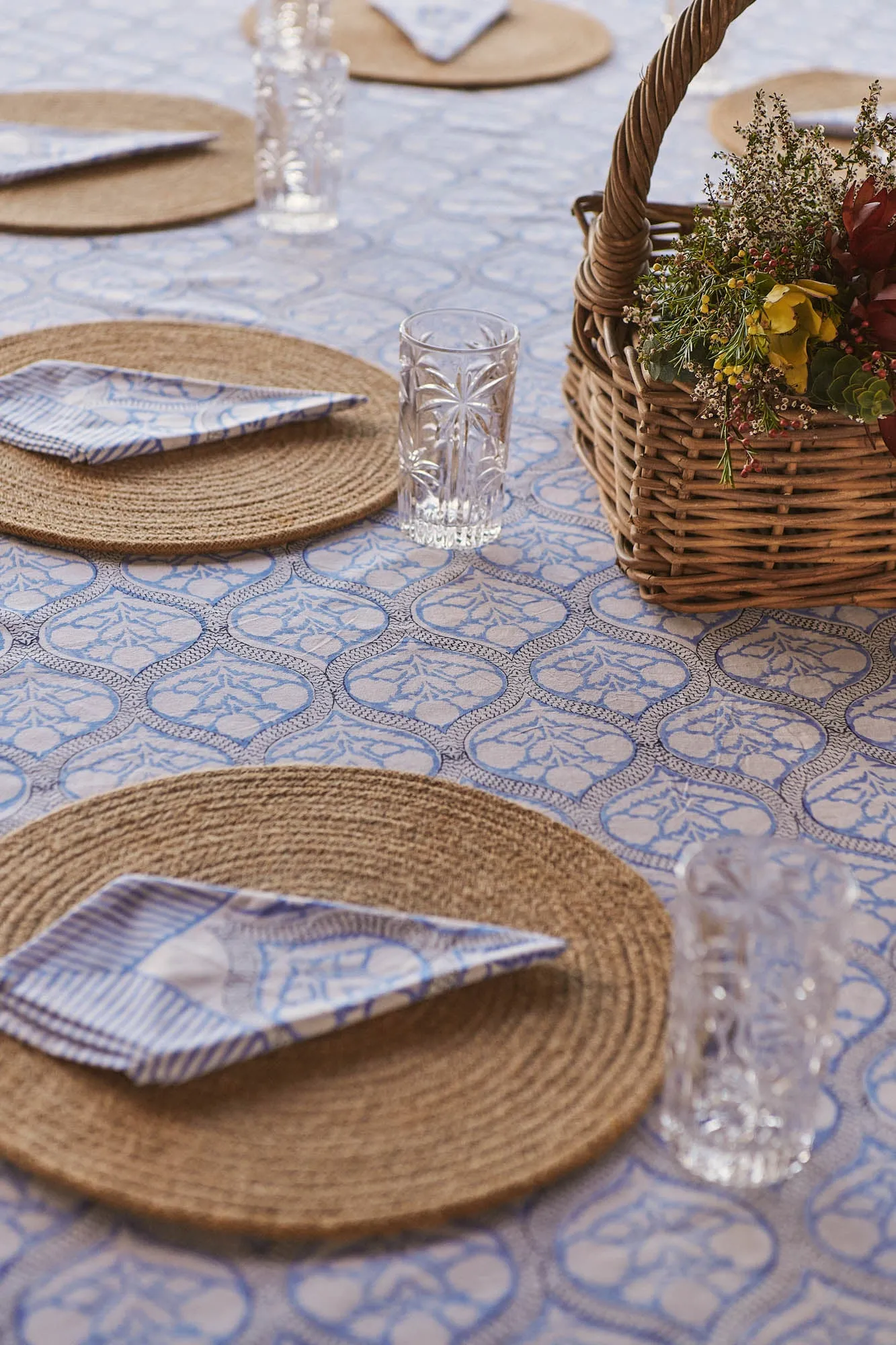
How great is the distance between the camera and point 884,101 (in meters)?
2.22

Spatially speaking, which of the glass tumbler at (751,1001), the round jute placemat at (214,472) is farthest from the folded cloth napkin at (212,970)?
the round jute placemat at (214,472)

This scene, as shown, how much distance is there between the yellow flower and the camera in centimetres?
101

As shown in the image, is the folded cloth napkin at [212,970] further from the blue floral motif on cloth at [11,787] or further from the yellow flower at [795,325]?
the yellow flower at [795,325]

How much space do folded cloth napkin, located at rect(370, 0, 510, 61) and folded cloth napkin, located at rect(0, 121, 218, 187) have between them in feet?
1.83

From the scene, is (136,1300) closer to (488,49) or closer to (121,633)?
(121,633)

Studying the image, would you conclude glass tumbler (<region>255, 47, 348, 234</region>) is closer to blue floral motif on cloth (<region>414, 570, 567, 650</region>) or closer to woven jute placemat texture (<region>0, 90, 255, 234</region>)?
woven jute placemat texture (<region>0, 90, 255, 234</region>)

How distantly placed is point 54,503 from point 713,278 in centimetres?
55

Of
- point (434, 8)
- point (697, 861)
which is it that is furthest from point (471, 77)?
point (697, 861)

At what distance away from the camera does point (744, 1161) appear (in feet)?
2.29

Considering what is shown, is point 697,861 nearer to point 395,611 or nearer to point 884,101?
point 395,611

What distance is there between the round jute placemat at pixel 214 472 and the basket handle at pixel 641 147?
25cm

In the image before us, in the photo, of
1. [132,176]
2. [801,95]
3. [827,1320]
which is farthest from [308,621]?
[801,95]

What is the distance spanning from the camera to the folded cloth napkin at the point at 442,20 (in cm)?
240

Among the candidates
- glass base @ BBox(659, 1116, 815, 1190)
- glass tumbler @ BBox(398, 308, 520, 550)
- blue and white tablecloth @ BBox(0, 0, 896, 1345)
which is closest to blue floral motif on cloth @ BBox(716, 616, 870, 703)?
blue and white tablecloth @ BBox(0, 0, 896, 1345)
